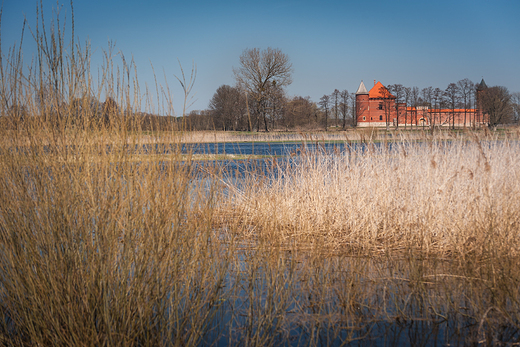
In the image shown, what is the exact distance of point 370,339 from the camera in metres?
2.29

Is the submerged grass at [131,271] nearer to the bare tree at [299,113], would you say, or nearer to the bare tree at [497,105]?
the bare tree at [497,105]

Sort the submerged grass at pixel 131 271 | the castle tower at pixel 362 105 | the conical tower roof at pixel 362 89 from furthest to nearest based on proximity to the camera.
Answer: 1. the conical tower roof at pixel 362 89
2. the castle tower at pixel 362 105
3. the submerged grass at pixel 131 271

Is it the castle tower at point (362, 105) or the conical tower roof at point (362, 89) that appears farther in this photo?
the conical tower roof at point (362, 89)

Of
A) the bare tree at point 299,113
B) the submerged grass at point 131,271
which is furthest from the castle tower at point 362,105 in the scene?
the submerged grass at point 131,271

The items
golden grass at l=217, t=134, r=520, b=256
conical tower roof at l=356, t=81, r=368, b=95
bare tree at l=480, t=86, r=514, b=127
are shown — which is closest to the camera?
golden grass at l=217, t=134, r=520, b=256

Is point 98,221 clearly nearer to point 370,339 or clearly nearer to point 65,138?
point 65,138

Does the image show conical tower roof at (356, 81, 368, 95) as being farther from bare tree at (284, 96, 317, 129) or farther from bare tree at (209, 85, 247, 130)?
bare tree at (209, 85, 247, 130)

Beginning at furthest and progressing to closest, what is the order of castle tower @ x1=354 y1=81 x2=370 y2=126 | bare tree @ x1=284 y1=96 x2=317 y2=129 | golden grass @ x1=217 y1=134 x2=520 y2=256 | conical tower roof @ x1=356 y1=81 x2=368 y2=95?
conical tower roof @ x1=356 y1=81 x2=368 y2=95 → castle tower @ x1=354 y1=81 x2=370 y2=126 → bare tree @ x1=284 y1=96 x2=317 y2=129 → golden grass @ x1=217 y1=134 x2=520 y2=256

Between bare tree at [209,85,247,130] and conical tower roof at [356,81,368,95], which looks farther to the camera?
conical tower roof at [356,81,368,95]

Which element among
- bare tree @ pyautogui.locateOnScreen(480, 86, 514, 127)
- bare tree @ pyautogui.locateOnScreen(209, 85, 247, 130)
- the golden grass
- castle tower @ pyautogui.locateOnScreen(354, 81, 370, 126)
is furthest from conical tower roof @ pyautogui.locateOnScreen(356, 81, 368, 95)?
the golden grass

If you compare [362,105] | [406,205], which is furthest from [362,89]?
[406,205]

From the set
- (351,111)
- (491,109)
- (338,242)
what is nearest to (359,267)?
(338,242)

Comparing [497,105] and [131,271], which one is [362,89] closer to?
[497,105]

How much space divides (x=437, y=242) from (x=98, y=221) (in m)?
3.47
